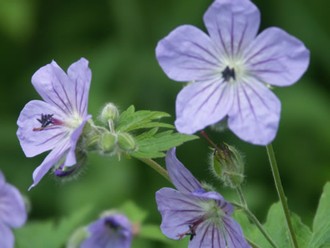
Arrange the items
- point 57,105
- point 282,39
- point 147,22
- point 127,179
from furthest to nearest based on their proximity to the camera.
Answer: point 147,22, point 127,179, point 57,105, point 282,39

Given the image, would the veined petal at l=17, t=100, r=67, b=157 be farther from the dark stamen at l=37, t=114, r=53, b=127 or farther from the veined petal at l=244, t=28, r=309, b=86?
the veined petal at l=244, t=28, r=309, b=86

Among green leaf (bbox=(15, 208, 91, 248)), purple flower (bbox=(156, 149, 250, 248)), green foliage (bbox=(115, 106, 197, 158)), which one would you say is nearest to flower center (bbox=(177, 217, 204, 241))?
purple flower (bbox=(156, 149, 250, 248))

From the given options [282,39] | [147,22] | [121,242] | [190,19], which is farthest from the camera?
[147,22]

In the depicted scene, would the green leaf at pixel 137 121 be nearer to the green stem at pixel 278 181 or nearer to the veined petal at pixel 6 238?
the green stem at pixel 278 181

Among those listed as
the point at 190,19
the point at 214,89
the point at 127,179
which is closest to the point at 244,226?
the point at 214,89

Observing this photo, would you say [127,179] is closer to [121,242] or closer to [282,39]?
[121,242]
